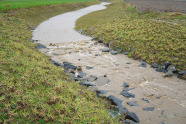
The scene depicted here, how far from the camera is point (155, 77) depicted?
9.44 meters

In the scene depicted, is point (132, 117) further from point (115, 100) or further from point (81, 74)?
point (81, 74)

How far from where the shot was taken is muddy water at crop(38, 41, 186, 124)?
623 cm

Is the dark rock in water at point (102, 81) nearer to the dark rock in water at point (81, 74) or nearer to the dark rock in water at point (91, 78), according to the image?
the dark rock in water at point (91, 78)

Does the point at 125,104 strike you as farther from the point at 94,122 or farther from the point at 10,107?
the point at 10,107

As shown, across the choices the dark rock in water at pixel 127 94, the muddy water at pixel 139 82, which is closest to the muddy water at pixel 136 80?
the muddy water at pixel 139 82

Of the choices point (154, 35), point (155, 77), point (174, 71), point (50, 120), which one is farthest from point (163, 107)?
point (154, 35)

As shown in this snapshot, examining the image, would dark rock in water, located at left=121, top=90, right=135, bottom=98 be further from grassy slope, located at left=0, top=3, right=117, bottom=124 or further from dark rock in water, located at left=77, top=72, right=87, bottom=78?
dark rock in water, located at left=77, top=72, right=87, bottom=78

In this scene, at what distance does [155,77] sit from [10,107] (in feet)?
26.2

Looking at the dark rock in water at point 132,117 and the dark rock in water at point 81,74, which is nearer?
the dark rock in water at point 132,117

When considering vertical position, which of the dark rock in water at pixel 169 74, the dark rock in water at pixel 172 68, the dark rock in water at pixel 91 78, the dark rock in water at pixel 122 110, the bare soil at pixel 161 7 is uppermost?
the bare soil at pixel 161 7

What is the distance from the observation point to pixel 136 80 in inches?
355

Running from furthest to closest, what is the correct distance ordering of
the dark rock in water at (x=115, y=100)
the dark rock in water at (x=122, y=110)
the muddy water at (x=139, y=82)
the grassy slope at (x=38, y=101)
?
the dark rock in water at (x=115, y=100) < the muddy water at (x=139, y=82) < the dark rock in water at (x=122, y=110) < the grassy slope at (x=38, y=101)

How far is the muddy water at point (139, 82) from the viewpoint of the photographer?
6.23 meters

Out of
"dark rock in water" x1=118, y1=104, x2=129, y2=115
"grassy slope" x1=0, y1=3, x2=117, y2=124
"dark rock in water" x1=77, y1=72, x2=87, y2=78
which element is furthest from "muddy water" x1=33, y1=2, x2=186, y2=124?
"grassy slope" x1=0, y1=3, x2=117, y2=124
